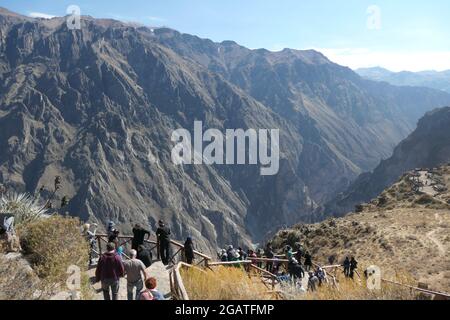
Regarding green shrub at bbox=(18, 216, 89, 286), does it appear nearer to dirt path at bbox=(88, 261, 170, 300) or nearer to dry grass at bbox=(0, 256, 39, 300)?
dirt path at bbox=(88, 261, 170, 300)

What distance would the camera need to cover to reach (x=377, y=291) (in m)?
8.92

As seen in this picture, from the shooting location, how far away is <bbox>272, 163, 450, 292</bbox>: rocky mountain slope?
93.7ft

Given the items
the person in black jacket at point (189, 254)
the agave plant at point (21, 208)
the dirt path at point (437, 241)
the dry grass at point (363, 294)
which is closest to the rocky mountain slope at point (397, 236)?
the dirt path at point (437, 241)

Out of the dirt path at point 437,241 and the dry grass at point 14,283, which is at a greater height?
the dry grass at point 14,283

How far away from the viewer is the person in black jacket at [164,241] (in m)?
15.7

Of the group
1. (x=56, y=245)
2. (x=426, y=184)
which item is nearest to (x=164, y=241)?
(x=56, y=245)

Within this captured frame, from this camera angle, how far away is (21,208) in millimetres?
18344

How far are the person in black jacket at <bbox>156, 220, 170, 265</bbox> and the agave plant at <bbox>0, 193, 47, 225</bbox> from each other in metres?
5.58

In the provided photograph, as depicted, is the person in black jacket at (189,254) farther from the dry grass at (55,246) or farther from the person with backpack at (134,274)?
the person with backpack at (134,274)

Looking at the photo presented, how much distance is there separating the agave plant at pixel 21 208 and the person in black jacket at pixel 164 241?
558cm

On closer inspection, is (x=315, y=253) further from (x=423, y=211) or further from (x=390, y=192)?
(x=390, y=192)

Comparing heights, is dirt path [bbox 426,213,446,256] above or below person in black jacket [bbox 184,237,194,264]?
below

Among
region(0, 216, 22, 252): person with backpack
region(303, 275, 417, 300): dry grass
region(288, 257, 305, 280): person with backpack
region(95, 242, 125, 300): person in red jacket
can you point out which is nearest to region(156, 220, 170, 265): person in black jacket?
region(288, 257, 305, 280): person with backpack
